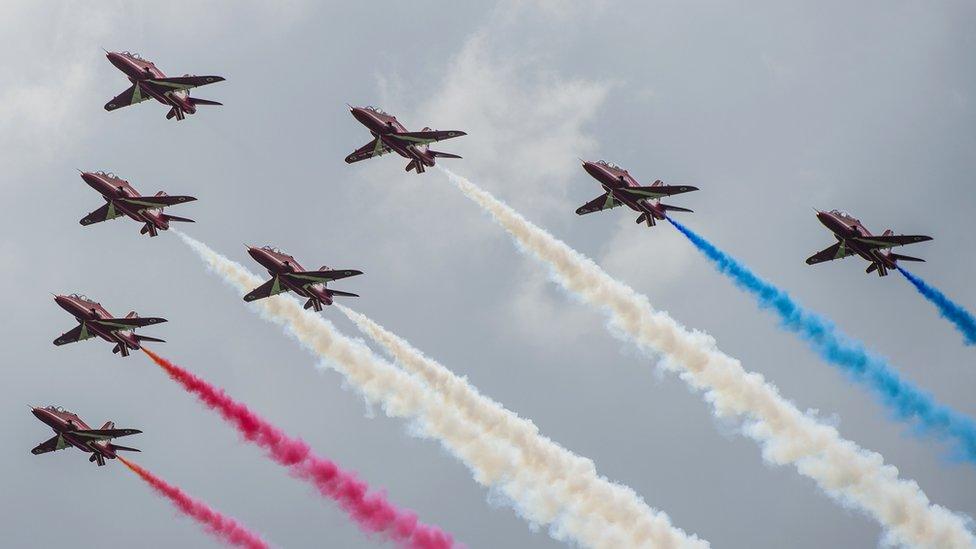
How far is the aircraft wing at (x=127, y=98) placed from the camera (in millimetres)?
133375

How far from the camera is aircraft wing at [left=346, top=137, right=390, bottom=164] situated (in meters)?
130

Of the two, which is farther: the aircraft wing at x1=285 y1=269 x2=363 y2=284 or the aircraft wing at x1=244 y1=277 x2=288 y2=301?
the aircraft wing at x1=244 y1=277 x2=288 y2=301

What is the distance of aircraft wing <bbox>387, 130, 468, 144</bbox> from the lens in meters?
126

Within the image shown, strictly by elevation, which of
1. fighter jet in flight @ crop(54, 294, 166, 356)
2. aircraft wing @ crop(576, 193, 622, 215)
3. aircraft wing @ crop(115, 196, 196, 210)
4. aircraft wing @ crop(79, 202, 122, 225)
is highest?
aircraft wing @ crop(576, 193, 622, 215)

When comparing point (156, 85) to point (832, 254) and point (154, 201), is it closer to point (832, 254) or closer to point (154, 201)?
point (154, 201)

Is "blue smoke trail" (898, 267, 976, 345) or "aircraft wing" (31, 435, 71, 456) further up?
"blue smoke trail" (898, 267, 976, 345)

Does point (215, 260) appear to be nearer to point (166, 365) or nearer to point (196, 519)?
point (166, 365)

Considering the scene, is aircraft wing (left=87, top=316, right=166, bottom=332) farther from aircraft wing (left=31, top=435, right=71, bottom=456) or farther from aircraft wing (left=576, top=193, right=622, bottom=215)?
aircraft wing (left=576, top=193, right=622, bottom=215)

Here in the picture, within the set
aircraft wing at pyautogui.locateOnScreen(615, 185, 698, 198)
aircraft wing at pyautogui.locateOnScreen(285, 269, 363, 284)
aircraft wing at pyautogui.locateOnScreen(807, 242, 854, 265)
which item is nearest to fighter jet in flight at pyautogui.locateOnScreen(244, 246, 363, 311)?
aircraft wing at pyautogui.locateOnScreen(285, 269, 363, 284)

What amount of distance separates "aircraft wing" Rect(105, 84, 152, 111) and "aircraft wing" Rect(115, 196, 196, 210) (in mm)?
10058

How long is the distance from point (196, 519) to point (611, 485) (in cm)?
3710

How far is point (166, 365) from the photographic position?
130m

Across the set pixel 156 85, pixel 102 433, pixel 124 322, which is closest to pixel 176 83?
→ pixel 156 85

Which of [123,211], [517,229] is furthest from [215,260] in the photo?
[517,229]
